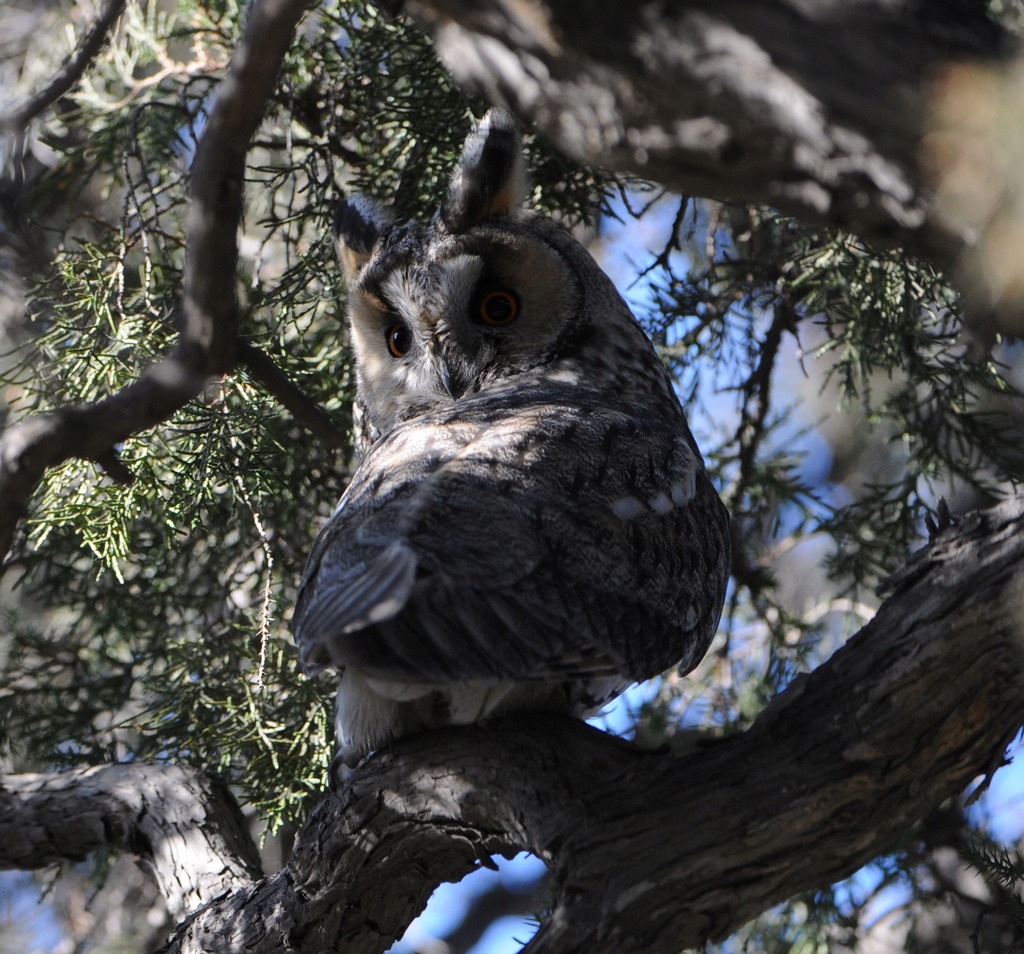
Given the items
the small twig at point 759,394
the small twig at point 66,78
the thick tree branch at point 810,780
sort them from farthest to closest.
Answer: the small twig at point 759,394 → the small twig at point 66,78 → the thick tree branch at point 810,780

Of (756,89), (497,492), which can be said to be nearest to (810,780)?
(497,492)

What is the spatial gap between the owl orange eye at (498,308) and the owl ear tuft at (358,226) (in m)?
0.42

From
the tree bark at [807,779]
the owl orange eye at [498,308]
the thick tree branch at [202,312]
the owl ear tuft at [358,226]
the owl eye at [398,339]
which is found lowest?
the tree bark at [807,779]

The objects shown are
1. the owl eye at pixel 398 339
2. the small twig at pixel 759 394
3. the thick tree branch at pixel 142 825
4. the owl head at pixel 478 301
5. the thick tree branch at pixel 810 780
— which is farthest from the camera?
the small twig at pixel 759 394

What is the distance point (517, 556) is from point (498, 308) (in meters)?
1.33

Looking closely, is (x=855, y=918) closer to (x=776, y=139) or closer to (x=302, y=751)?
(x=302, y=751)

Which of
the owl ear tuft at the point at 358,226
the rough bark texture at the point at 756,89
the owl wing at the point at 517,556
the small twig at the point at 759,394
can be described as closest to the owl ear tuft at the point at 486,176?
the owl ear tuft at the point at 358,226

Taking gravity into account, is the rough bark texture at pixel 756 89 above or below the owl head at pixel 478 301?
below

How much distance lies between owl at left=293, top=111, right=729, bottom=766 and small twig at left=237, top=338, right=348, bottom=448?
13 centimetres

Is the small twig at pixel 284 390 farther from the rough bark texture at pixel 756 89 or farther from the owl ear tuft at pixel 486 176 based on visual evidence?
the owl ear tuft at pixel 486 176

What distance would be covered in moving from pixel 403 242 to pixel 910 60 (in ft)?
7.03

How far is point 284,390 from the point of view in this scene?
1.97 m

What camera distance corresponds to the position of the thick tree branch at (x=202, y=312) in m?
1.39

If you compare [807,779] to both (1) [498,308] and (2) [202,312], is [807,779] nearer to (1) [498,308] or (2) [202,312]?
(2) [202,312]
